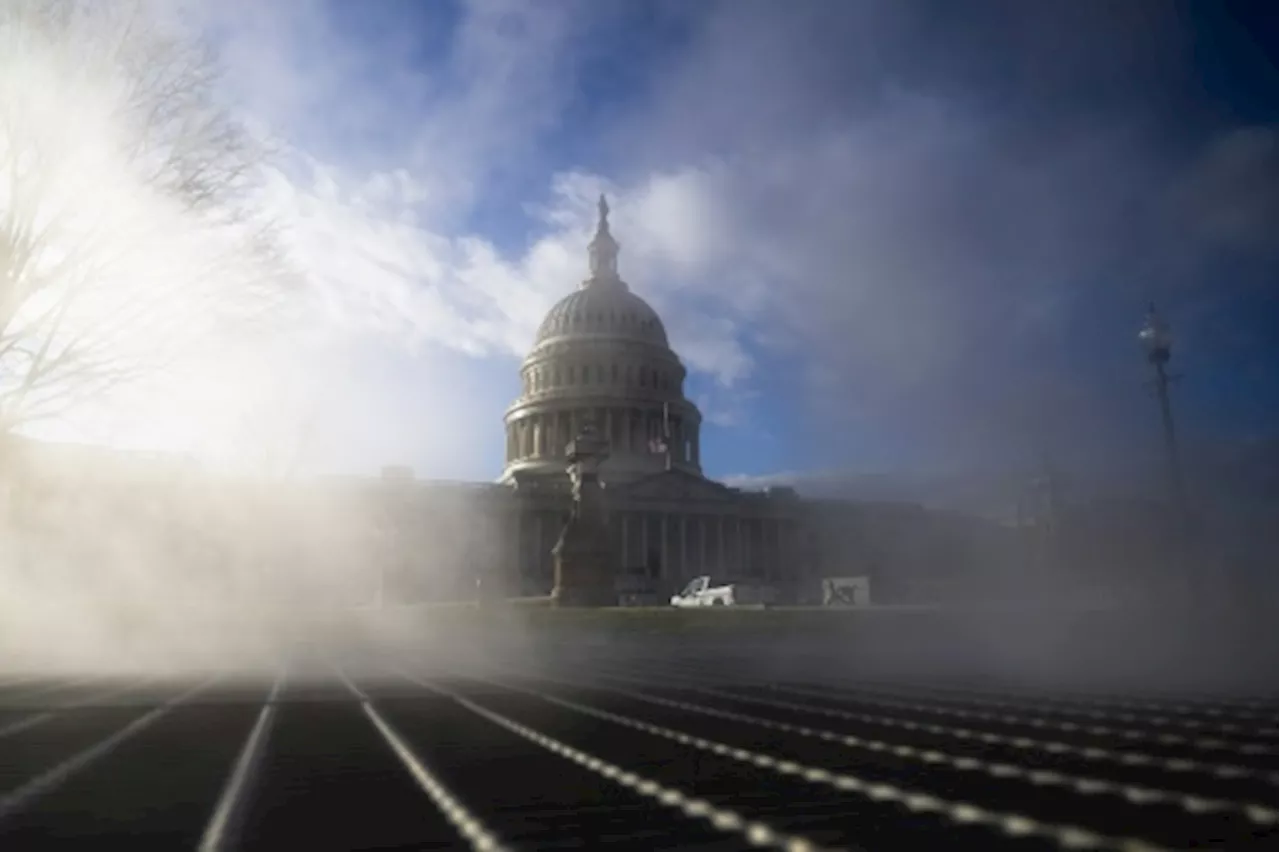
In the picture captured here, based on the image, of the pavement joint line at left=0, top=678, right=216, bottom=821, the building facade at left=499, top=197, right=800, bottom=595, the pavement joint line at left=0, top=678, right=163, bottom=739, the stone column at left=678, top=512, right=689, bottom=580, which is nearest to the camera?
the pavement joint line at left=0, top=678, right=216, bottom=821

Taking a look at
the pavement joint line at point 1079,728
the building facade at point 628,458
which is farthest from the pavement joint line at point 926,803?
the building facade at point 628,458

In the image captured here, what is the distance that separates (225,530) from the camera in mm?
21016

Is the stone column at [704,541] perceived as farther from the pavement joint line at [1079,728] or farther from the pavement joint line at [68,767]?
the pavement joint line at [68,767]

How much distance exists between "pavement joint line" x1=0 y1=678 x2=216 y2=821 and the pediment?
70328mm

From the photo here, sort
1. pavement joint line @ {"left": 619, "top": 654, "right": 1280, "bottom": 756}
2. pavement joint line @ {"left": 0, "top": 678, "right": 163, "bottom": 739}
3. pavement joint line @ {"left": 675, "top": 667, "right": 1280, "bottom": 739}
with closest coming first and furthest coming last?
pavement joint line @ {"left": 619, "top": 654, "right": 1280, "bottom": 756} < pavement joint line @ {"left": 675, "top": 667, "right": 1280, "bottom": 739} < pavement joint line @ {"left": 0, "top": 678, "right": 163, "bottom": 739}

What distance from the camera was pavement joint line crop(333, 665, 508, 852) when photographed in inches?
122

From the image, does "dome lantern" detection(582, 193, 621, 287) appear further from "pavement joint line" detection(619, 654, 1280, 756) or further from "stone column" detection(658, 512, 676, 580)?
"pavement joint line" detection(619, 654, 1280, 756)

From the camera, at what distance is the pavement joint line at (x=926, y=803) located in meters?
2.91

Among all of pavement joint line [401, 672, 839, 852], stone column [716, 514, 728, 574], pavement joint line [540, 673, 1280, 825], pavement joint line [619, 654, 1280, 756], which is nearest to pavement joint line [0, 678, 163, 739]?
pavement joint line [401, 672, 839, 852]

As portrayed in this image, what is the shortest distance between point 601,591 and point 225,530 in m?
13.0

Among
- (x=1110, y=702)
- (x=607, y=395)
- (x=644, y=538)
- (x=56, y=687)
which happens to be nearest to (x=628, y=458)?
(x=607, y=395)

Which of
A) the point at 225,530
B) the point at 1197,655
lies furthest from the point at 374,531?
the point at 1197,655

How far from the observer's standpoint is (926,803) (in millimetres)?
3545

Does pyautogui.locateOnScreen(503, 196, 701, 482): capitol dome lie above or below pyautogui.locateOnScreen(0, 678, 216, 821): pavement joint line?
above
